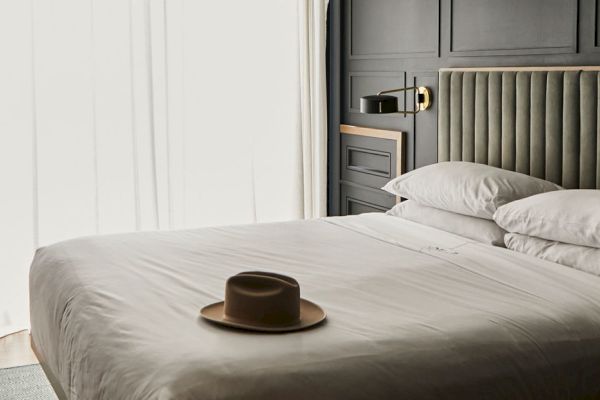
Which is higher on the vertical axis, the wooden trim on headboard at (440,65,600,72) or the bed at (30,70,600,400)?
the wooden trim on headboard at (440,65,600,72)

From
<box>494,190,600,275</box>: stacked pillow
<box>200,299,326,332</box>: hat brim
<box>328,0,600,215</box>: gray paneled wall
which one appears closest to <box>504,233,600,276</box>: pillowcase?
<box>494,190,600,275</box>: stacked pillow

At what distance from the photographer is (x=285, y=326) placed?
2.06 m

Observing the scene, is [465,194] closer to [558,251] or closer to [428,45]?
[558,251]

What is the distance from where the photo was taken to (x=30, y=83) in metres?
4.14

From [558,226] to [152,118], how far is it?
2471 mm

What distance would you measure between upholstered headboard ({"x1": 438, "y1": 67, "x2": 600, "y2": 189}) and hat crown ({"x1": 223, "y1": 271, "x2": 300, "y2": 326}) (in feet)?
4.71

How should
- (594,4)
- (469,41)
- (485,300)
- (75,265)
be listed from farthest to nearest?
1. (469,41)
2. (594,4)
3. (75,265)
4. (485,300)

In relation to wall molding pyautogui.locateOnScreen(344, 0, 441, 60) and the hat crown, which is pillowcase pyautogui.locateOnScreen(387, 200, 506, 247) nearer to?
wall molding pyautogui.locateOnScreen(344, 0, 441, 60)

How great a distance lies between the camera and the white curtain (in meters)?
4.16

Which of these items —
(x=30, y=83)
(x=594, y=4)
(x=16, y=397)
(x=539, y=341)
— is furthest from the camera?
(x=30, y=83)

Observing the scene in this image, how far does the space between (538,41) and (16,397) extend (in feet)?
8.18

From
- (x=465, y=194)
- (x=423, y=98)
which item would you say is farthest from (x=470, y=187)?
(x=423, y=98)

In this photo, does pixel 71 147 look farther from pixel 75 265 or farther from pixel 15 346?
pixel 75 265

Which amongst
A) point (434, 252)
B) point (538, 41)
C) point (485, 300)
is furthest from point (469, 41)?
point (485, 300)
